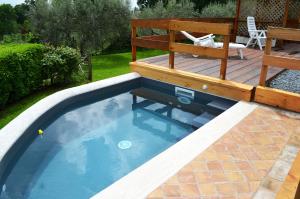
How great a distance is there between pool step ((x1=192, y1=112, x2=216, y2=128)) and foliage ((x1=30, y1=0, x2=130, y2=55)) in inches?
298

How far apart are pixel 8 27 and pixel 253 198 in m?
18.1

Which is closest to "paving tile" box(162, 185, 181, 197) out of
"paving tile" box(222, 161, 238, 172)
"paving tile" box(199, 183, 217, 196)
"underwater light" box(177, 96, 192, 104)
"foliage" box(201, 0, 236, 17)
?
"paving tile" box(199, 183, 217, 196)

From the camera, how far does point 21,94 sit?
6207 millimetres

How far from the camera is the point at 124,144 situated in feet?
14.9

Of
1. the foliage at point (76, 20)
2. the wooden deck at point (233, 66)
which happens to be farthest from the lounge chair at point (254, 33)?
the foliage at point (76, 20)

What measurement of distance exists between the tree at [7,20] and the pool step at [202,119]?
590 inches

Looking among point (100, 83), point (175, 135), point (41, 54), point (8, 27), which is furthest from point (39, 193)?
point (8, 27)

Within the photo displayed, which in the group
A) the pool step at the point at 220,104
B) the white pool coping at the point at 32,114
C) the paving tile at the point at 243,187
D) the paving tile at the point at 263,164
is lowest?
the pool step at the point at 220,104

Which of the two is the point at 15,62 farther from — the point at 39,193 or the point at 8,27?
the point at 8,27

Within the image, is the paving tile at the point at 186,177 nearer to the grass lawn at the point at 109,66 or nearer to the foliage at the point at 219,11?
the grass lawn at the point at 109,66

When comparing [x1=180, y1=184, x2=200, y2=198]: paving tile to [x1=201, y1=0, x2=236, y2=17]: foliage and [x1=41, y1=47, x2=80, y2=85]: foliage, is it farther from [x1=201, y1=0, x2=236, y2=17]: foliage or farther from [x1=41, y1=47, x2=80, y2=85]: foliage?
[x1=201, y1=0, x2=236, y2=17]: foliage

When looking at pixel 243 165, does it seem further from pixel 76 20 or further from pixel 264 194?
pixel 76 20

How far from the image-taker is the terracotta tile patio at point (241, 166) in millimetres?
2762

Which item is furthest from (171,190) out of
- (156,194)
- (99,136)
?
(99,136)
